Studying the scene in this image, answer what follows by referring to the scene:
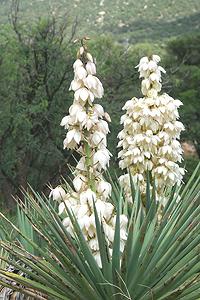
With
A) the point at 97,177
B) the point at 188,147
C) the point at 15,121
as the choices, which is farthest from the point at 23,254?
the point at 188,147

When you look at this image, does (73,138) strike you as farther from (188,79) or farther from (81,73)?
(188,79)

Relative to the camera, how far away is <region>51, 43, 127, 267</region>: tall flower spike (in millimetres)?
2260

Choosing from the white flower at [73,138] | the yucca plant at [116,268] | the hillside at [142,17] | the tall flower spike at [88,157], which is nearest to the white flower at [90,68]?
the tall flower spike at [88,157]

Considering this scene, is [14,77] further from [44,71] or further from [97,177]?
[97,177]

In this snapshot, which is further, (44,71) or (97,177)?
(44,71)

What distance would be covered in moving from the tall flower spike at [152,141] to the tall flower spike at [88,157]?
811mm

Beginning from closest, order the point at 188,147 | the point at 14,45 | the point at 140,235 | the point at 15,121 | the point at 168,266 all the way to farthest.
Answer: the point at 140,235
the point at 168,266
the point at 15,121
the point at 14,45
the point at 188,147

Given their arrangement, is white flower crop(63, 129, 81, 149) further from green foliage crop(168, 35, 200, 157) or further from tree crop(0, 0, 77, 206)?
green foliage crop(168, 35, 200, 157)

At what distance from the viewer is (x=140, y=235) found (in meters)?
2.23

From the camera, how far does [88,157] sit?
228 cm

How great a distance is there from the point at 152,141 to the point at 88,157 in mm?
927

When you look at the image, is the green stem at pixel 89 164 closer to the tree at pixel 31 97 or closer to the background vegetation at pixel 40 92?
the background vegetation at pixel 40 92

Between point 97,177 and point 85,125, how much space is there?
247 mm

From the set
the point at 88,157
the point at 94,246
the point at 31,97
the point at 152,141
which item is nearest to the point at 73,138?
the point at 88,157
